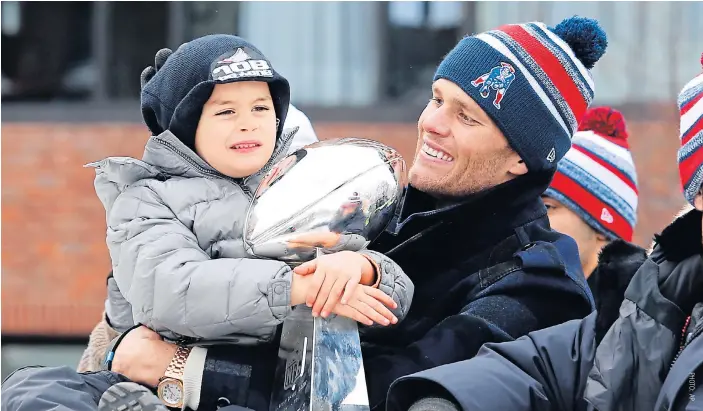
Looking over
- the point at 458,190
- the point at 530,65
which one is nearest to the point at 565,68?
the point at 530,65

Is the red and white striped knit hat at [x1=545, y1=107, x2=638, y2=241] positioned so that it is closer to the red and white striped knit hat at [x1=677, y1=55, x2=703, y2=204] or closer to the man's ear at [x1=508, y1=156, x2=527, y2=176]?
the man's ear at [x1=508, y1=156, x2=527, y2=176]

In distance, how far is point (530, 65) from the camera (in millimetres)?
2592

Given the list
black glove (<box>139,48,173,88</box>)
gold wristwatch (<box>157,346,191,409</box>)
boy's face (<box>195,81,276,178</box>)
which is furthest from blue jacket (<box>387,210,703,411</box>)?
black glove (<box>139,48,173,88</box>)

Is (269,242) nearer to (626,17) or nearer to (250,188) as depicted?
(250,188)

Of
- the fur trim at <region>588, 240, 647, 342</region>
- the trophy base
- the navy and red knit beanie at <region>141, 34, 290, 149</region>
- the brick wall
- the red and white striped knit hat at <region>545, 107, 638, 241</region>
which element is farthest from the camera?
the brick wall

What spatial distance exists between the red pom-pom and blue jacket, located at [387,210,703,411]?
66.4 inches

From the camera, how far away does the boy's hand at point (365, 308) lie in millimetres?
2080

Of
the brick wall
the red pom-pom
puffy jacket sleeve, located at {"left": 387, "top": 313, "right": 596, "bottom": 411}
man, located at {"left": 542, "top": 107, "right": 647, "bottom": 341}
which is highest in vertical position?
puffy jacket sleeve, located at {"left": 387, "top": 313, "right": 596, "bottom": 411}

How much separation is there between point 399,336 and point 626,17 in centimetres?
557

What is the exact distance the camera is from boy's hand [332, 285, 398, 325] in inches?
81.9

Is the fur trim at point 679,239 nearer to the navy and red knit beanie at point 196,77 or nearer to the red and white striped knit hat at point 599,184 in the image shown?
the navy and red knit beanie at point 196,77

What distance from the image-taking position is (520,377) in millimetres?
2000

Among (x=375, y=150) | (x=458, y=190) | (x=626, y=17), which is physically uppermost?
(x=375, y=150)

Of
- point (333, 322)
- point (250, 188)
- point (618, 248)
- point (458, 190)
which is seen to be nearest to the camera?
point (333, 322)
